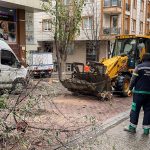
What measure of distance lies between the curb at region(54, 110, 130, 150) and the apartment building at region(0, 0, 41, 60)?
1538 centimetres

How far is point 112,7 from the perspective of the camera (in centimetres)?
4231

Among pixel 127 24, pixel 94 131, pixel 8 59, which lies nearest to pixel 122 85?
pixel 8 59

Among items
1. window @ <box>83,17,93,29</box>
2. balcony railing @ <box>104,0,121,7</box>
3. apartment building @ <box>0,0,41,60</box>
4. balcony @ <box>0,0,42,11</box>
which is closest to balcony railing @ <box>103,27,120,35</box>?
window @ <box>83,17,93,29</box>

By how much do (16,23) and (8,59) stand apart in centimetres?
1072

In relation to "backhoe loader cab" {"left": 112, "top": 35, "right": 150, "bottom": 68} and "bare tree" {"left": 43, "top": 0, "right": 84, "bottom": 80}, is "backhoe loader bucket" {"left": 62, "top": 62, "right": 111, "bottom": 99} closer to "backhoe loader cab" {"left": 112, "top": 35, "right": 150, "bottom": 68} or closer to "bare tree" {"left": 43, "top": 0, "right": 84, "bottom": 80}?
"backhoe loader cab" {"left": 112, "top": 35, "right": 150, "bottom": 68}

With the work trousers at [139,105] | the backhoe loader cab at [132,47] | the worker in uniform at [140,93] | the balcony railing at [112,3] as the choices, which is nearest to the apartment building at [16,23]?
the backhoe loader cab at [132,47]

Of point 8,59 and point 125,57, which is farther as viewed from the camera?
point 125,57

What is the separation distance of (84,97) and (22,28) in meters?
13.1

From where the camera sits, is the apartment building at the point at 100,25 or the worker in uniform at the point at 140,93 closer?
the worker in uniform at the point at 140,93

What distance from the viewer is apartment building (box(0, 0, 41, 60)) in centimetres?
2558

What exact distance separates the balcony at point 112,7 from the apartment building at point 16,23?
52.0 feet

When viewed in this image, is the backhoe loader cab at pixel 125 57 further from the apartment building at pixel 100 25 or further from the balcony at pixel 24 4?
the apartment building at pixel 100 25

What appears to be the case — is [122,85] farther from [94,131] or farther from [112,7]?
[112,7]

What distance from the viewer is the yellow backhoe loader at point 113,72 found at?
585 inches
